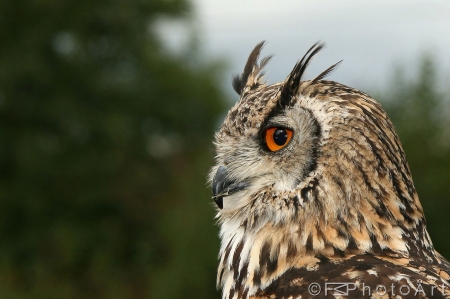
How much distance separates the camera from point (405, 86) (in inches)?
451

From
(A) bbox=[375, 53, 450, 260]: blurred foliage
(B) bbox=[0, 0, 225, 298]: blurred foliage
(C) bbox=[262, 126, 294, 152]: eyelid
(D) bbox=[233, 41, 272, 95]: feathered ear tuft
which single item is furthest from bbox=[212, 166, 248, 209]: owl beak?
(B) bbox=[0, 0, 225, 298]: blurred foliage

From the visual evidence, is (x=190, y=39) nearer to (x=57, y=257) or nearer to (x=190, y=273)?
(x=57, y=257)

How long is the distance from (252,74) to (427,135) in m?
8.46

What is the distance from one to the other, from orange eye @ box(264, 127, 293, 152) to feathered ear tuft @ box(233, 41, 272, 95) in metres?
0.48

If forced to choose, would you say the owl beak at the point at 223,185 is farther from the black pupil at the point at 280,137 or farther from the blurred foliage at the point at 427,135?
the blurred foliage at the point at 427,135

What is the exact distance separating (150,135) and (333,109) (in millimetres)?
20892

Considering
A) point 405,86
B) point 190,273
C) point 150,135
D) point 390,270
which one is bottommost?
point 190,273

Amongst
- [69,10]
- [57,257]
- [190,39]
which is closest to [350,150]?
[57,257]

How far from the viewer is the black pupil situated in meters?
2.77

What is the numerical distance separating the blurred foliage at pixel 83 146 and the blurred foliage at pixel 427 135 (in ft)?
27.7

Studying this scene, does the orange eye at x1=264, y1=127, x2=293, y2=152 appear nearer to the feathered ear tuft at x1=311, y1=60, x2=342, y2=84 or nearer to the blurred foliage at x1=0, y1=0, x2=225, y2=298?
the feathered ear tuft at x1=311, y1=60, x2=342, y2=84

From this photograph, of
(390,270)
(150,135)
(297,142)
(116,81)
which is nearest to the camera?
(390,270)

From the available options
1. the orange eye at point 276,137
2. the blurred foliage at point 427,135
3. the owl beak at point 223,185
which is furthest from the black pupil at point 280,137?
the blurred foliage at point 427,135

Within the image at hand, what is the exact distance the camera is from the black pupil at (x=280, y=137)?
2.77 meters
